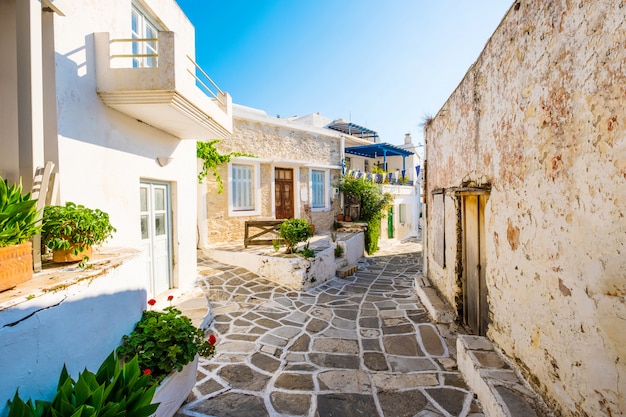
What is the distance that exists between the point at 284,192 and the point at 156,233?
7.40 m

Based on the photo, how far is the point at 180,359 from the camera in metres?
3.08

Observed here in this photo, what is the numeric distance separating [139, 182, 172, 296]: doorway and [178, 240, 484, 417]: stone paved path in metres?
1.24

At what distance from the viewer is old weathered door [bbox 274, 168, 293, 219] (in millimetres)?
12945

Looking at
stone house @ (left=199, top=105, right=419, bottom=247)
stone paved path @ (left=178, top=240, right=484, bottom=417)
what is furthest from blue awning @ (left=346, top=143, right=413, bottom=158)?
stone paved path @ (left=178, top=240, right=484, bottom=417)

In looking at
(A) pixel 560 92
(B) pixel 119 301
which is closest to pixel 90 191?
(B) pixel 119 301

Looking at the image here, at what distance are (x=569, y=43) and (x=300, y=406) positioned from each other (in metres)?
4.26

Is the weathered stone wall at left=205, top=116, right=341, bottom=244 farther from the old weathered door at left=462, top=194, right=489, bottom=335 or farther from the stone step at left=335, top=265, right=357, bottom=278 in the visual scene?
the old weathered door at left=462, top=194, right=489, bottom=335

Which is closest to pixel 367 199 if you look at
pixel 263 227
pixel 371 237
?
pixel 371 237

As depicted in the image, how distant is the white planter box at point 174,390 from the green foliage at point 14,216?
67.5 inches

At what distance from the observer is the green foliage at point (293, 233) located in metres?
8.91

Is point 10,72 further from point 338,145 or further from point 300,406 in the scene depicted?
point 338,145

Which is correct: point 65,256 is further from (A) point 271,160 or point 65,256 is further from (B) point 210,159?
(A) point 271,160

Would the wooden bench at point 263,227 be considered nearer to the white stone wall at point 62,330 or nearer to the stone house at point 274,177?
the stone house at point 274,177

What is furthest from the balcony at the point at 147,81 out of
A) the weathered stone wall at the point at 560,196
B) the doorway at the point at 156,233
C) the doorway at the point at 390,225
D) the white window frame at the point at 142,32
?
the doorway at the point at 390,225
